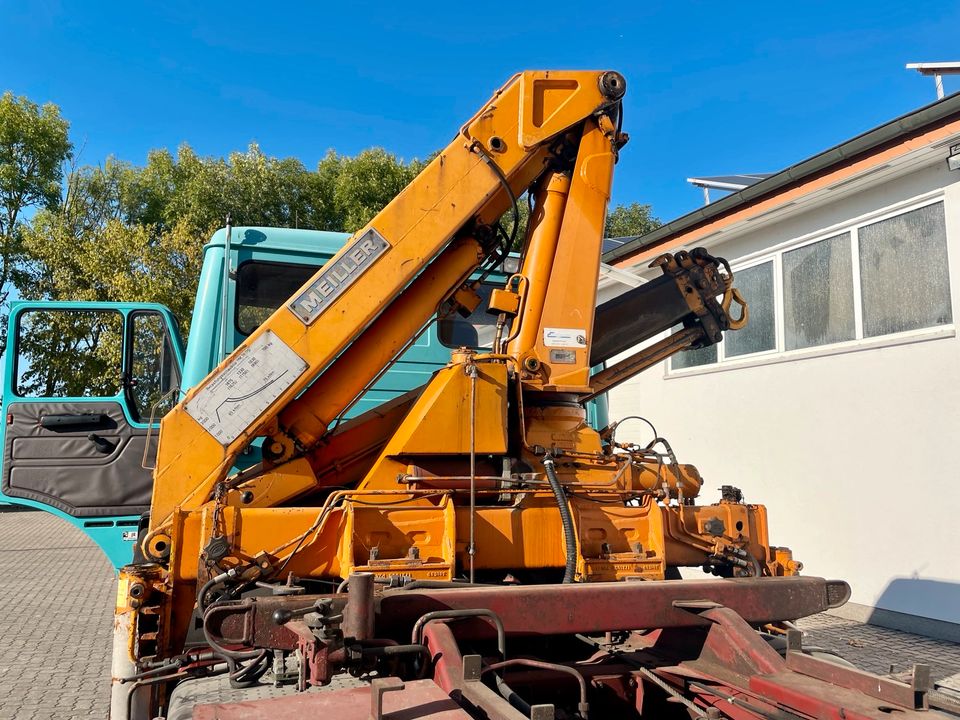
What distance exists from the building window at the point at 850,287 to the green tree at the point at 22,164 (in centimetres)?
1825

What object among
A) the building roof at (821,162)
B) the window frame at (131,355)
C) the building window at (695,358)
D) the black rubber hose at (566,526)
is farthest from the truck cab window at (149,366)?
the building roof at (821,162)

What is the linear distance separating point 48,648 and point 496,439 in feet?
17.6

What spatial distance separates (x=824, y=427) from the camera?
7.27m

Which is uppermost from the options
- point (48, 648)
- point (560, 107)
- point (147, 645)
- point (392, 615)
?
point (560, 107)

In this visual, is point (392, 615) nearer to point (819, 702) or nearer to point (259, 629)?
point (259, 629)

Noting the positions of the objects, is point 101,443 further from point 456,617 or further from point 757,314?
point 757,314

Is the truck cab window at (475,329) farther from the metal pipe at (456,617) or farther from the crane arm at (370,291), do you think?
the metal pipe at (456,617)

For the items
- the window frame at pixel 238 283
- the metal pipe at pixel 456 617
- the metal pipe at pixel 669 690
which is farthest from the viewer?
the window frame at pixel 238 283

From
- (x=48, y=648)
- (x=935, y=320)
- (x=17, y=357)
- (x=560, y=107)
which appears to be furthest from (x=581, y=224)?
(x=48, y=648)

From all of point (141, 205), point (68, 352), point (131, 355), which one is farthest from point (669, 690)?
point (141, 205)

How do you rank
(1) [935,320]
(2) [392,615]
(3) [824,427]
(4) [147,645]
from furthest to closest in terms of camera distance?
(3) [824,427], (1) [935,320], (4) [147,645], (2) [392,615]

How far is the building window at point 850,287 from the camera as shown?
21.2ft

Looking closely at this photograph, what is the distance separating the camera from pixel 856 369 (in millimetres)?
6992

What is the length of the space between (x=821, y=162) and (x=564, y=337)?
493cm
